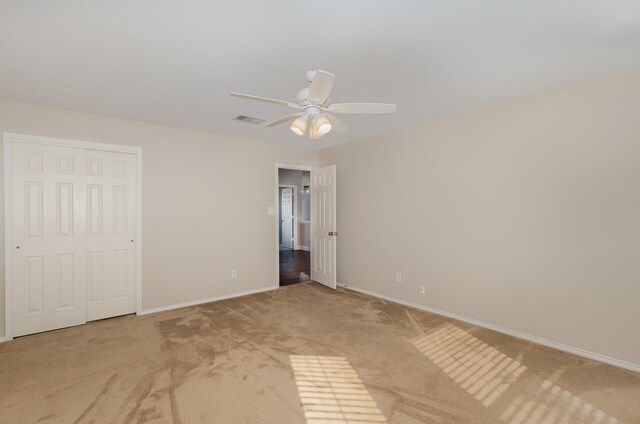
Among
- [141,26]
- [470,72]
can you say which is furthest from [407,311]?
[141,26]

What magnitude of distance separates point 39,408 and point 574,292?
4299mm

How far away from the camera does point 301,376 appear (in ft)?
7.82

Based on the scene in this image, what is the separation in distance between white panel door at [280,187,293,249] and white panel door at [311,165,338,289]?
164 inches

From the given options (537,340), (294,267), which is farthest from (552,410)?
(294,267)

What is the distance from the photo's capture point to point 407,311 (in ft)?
12.6

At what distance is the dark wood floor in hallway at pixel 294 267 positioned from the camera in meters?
5.60

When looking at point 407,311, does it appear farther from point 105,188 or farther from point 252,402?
point 105,188

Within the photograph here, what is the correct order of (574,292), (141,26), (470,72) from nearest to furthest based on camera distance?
(141,26)
(470,72)
(574,292)

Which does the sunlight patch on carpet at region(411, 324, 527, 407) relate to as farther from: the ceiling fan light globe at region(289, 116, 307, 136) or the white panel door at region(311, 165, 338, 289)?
the ceiling fan light globe at region(289, 116, 307, 136)

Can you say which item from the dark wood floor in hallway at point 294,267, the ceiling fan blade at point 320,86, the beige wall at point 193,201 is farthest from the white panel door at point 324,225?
the ceiling fan blade at point 320,86

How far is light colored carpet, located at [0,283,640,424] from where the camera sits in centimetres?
195

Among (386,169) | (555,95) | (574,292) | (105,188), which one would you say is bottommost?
(574,292)

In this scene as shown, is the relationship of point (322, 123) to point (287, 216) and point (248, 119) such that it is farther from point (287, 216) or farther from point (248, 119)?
point (287, 216)

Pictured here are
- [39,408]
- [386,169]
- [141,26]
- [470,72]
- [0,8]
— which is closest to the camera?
[0,8]
